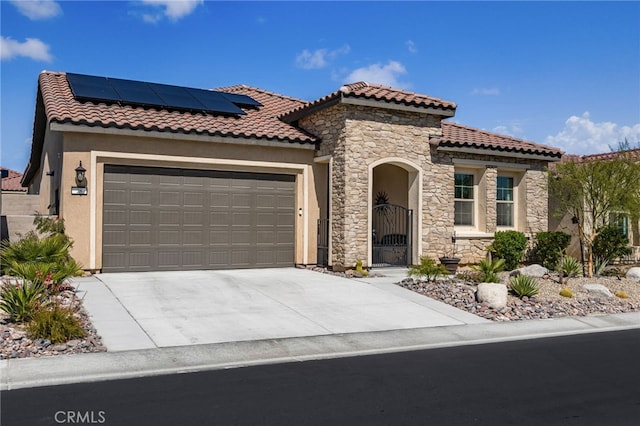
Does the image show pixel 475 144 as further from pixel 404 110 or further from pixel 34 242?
pixel 34 242

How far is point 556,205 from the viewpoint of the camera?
20.2 meters

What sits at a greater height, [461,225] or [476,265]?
[461,225]

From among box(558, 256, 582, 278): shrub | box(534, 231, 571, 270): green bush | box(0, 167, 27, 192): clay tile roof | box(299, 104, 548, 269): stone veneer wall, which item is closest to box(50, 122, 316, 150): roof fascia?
box(299, 104, 548, 269): stone veneer wall

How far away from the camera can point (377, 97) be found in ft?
52.1

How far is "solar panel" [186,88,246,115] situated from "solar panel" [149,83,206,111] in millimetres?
228

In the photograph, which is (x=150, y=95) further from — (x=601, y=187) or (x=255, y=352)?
(x=601, y=187)

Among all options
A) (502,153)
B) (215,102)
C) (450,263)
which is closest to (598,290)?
(450,263)

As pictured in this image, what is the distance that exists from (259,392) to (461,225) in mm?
13176

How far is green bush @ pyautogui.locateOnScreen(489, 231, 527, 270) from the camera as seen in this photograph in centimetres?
1808

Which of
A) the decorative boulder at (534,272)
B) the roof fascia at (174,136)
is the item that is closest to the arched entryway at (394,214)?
the roof fascia at (174,136)

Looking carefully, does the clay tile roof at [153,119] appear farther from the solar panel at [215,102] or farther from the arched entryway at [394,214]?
the arched entryway at [394,214]

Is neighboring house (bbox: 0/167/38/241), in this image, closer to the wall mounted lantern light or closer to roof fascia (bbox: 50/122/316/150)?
the wall mounted lantern light

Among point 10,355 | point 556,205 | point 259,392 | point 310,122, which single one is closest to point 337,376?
point 259,392

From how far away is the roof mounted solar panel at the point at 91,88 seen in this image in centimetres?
1565
